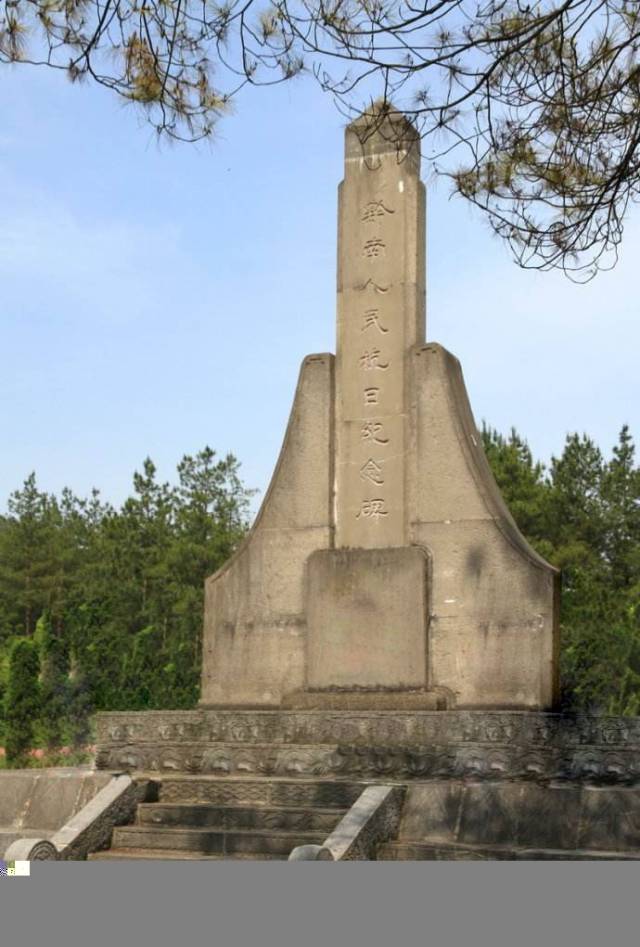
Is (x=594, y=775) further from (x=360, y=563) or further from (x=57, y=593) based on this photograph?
(x=57, y=593)

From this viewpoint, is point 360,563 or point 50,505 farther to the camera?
point 50,505

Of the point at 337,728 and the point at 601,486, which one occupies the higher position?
the point at 601,486

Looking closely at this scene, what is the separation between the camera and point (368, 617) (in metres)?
8.63

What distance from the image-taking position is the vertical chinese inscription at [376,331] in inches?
349

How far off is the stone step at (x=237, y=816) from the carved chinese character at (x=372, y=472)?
8.42 feet

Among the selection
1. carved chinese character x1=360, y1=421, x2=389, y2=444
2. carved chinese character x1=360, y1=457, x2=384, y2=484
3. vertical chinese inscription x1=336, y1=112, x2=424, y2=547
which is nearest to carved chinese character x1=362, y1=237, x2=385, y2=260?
vertical chinese inscription x1=336, y1=112, x2=424, y2=547

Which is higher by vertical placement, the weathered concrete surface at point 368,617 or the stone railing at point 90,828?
the weathered concrete surface at point 368,617

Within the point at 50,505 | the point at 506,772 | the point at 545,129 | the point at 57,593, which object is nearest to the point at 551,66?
the point at 545,129

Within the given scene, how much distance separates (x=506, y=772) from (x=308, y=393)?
3.18 meters

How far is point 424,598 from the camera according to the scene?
334 inches

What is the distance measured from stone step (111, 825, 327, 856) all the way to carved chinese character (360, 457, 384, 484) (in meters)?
2.76

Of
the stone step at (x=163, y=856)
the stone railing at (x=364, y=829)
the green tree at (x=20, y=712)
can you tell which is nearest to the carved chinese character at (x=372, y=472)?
the stone railing at (x=364, y=829)

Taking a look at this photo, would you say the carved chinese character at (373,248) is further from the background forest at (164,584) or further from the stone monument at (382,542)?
the background forest at (164,584)

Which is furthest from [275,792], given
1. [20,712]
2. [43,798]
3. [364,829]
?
[20,712]
